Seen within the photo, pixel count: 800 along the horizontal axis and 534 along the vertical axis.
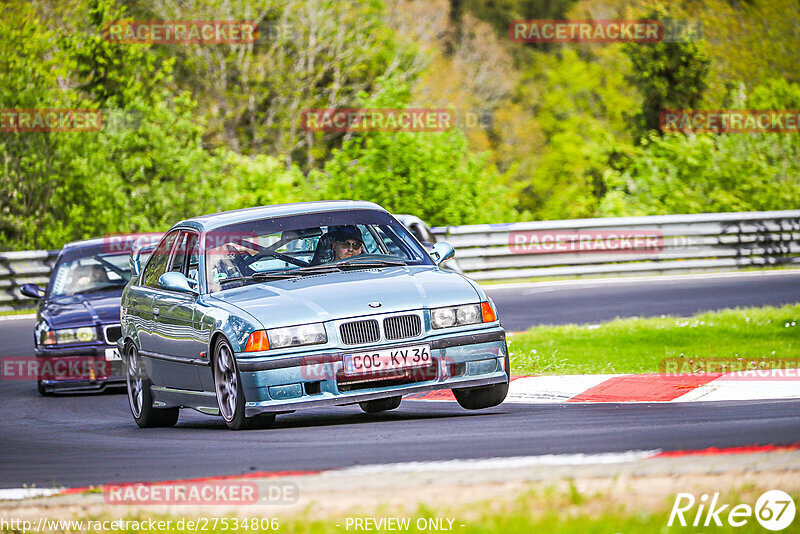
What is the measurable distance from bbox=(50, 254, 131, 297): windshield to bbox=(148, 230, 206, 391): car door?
4127 millimetres

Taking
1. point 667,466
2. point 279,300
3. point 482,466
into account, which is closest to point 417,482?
point 482,466

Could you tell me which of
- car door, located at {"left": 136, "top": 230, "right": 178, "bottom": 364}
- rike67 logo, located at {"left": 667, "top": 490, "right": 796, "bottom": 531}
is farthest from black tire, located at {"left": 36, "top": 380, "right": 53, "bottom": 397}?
rike67 logo, located at {"left": 667, "top": 490, "right": 796, "bottom": 531}

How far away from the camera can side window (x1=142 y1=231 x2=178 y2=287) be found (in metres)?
10.5

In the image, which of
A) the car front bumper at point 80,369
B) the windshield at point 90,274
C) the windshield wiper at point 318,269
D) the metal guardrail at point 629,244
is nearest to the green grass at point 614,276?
the metal guardrail at point 629,244

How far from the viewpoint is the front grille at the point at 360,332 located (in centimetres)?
835

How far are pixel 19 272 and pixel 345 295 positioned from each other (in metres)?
A: 14.8

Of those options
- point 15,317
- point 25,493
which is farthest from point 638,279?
point 25,493

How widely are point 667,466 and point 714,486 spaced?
18.8 inches

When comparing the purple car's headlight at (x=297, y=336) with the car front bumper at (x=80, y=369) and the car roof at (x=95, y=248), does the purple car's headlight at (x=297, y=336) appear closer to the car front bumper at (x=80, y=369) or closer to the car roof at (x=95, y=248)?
the car front bumper at (x=80, y=369)

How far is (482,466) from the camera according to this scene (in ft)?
20.4

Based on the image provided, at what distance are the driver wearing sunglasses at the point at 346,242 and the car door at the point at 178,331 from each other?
1.06m

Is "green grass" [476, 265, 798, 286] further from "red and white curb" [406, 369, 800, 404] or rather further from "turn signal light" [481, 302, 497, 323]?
"turn signal light" [481, 302, 497, 323]

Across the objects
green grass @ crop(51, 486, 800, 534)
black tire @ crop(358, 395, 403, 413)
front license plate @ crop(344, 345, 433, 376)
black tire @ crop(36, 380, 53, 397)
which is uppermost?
Result: green grass @ crop(51, 486, 800, 534)

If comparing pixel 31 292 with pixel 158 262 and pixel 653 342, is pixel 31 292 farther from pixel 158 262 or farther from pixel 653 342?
pixel 653 342
